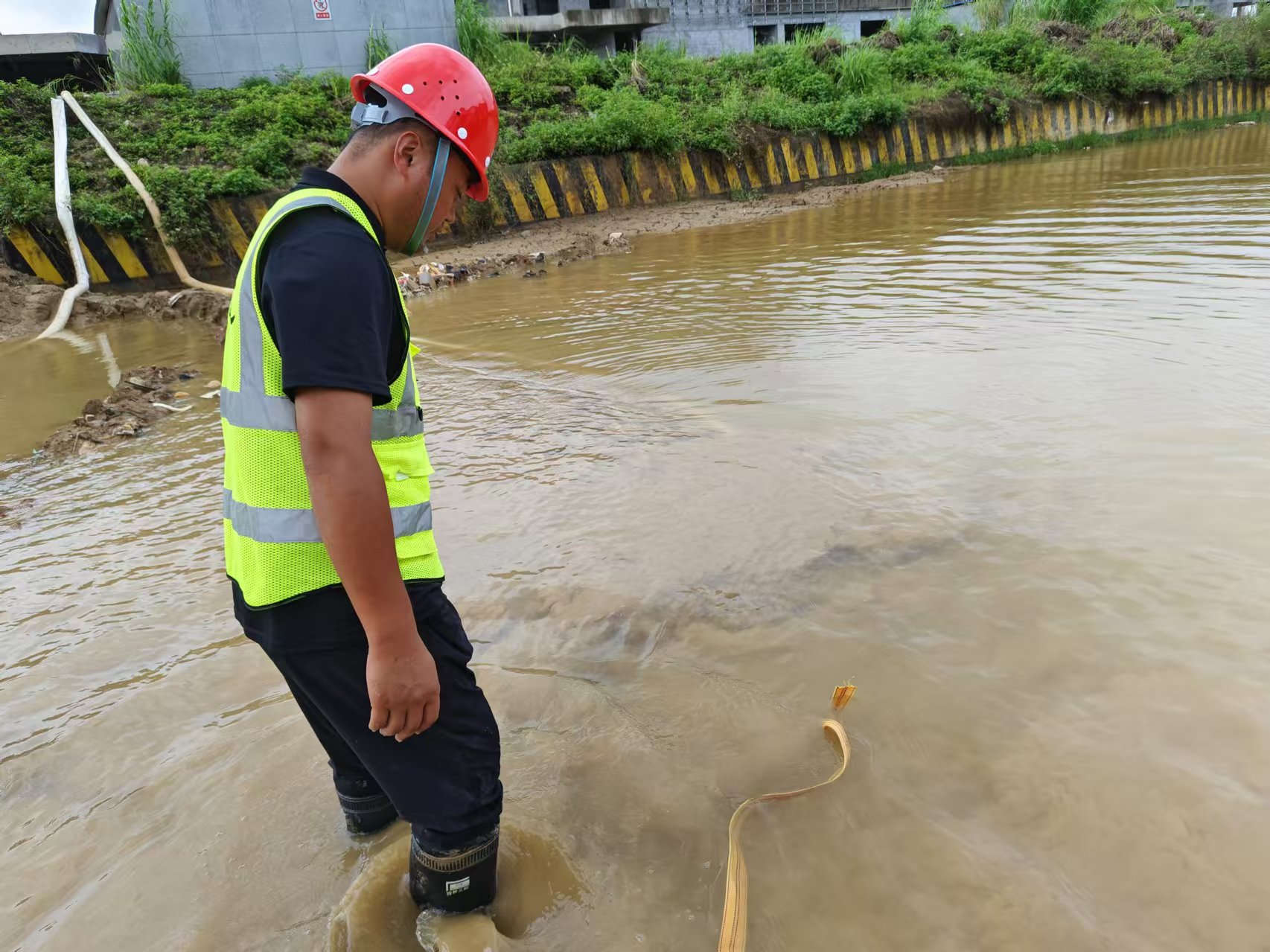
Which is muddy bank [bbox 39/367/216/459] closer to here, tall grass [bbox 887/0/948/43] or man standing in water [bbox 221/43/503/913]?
man standing in water [bbox 221/43/503/913]

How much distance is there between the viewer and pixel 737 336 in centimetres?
681

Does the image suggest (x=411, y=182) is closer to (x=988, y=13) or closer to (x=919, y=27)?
(x=919, y=27)

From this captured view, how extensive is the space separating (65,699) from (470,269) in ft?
28.5

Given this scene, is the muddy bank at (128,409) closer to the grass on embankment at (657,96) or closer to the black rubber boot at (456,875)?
the black rubber boot at (456,875)

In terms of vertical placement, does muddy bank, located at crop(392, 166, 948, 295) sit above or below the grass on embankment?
below

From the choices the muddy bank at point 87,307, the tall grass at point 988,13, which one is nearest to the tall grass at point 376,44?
the muddy bank at point 87,307

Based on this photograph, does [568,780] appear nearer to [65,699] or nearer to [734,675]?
[734,675]

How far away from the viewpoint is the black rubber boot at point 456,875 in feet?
5.51

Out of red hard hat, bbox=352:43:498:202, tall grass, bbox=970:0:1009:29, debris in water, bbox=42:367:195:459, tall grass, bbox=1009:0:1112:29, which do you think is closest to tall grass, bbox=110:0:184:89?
debris in water, bbox=42:367:195:459

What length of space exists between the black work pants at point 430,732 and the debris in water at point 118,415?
15.5ft

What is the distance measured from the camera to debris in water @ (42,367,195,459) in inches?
207

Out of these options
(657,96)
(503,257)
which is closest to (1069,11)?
(657,96)

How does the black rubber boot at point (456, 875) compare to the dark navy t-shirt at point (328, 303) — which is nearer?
the dark navy t-shirt at point (328, 303)

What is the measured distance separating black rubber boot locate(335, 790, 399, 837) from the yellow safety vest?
32.5 inches
